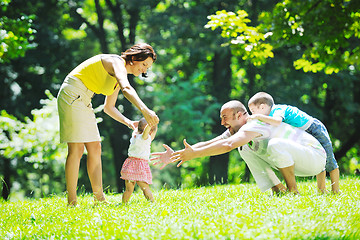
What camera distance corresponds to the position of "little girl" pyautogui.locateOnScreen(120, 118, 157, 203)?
483cm

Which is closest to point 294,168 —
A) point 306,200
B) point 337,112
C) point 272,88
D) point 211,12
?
point 306,200

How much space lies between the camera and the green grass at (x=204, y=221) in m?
2.90

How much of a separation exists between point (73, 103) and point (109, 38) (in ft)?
45.6

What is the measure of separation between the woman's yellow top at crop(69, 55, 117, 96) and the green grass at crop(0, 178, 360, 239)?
1354mm

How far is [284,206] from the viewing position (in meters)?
3.62

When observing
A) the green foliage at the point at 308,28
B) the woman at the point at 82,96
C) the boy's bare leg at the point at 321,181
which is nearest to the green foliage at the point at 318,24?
the green foliage at the point at 308,28

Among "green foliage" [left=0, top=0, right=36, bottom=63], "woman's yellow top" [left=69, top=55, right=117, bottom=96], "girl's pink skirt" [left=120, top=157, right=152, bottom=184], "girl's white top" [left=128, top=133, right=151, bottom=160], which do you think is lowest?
"girl's pink skirt" [left=120, top=157, right=152, bottom=184]

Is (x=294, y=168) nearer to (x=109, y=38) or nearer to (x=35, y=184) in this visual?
(x=109, y=38)

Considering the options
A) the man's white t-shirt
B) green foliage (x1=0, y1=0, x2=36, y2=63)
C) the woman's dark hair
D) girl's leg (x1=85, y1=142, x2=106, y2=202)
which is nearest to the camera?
the man's white t-shirt

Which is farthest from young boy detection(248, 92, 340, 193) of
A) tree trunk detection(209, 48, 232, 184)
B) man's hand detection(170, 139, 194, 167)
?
tree trunk detection(209, 48, 232, 184)

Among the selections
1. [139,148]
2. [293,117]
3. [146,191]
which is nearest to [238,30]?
[293,117]

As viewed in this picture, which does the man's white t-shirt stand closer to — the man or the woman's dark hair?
the man

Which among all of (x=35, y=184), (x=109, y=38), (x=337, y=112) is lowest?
(x=35, y=184)

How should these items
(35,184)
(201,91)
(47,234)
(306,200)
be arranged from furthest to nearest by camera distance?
(35,184), (201,91), (306,200), (47,234)
